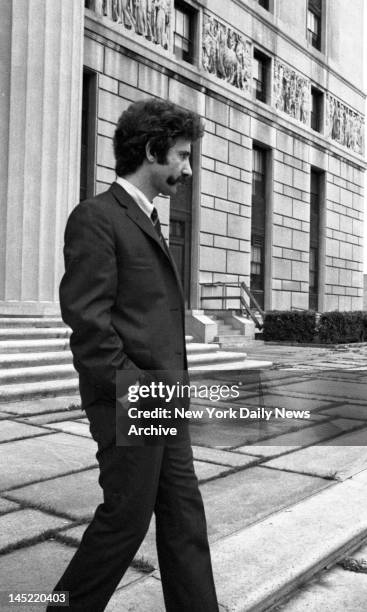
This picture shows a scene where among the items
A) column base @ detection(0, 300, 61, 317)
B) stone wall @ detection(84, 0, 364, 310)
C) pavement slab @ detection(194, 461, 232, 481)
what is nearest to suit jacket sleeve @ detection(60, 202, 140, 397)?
pavement slab @ detection(194, 461, 232, 481)

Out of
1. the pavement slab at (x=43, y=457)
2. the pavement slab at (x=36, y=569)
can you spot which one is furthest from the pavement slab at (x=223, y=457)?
the pavement slab at (x=36, y=569)

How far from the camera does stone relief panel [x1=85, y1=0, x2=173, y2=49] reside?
670 inches

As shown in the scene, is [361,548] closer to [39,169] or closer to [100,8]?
[39,169]

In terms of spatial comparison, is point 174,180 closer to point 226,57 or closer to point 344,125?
point 226,57

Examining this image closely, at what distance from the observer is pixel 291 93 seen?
82.9ft

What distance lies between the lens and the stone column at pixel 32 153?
1124 cm

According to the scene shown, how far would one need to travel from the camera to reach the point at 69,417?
22.1ft

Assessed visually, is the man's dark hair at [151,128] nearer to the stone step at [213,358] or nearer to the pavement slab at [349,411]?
the pavement slab at [349,411]

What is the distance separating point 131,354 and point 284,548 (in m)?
1.62

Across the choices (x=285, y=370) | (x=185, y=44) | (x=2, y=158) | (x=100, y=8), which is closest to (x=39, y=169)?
(x=2, y=158)

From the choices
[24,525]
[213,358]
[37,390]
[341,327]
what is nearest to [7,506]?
[24,525]

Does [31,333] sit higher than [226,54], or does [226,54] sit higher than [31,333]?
[226,54]

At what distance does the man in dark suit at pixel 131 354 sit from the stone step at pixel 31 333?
7.98 metres

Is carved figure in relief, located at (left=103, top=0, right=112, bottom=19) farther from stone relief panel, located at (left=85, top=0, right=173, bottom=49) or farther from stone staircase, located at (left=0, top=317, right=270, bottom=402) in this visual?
stone staircase, located at (left=0, top=317, right=270, bottom=402)
